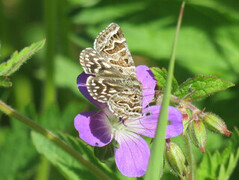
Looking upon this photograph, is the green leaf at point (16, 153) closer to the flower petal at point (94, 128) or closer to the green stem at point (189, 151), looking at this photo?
the flower petal at point (94, 128)

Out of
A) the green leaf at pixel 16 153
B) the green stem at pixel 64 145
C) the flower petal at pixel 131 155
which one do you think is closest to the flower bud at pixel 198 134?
the flower petal at pixel 131 155

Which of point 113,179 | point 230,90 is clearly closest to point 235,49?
point 230,90

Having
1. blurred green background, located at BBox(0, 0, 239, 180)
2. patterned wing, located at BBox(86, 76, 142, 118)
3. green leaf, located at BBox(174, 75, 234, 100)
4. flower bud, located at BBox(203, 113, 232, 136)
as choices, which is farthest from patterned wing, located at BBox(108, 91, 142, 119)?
blurred green background, located at BBox(0, 0, 239, 180)

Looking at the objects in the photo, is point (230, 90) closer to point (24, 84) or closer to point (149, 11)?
point (149, 11)

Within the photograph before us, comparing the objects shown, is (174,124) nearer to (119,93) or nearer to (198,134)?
(198,134)

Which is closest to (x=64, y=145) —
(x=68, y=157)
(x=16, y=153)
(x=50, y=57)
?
(x=68, y=157)

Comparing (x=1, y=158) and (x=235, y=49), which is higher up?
(x=235, y=49)

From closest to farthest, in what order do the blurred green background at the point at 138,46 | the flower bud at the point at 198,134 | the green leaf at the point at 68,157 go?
the flower bud at the point at 198,134
the green leaf at the point at 68,157
the blurred green background at the point at 138,46
